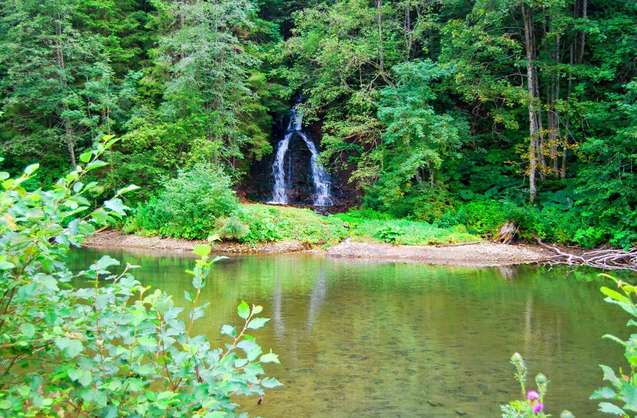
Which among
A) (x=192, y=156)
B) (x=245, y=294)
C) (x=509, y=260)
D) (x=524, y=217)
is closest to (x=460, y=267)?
(x=509, y=260)

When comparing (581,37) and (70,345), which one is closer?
(70,345)

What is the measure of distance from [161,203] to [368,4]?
40.9 ft

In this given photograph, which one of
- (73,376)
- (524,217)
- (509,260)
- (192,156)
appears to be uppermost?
(192,156)

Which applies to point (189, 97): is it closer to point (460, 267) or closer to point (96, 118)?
point (96, 118)

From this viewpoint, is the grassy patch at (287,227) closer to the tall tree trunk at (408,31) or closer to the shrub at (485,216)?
the shrub at (485,216)

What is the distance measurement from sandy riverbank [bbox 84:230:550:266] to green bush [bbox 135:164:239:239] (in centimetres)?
49

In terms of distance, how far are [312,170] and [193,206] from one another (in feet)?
24.1

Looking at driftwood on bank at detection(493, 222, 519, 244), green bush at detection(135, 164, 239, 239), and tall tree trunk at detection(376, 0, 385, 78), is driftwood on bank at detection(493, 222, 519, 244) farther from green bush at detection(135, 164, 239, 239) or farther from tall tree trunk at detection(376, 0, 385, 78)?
green bush at detection(135, 164, 239, 239)

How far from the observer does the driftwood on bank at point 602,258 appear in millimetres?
13695

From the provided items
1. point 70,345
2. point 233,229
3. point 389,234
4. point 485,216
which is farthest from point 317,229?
point 70,345

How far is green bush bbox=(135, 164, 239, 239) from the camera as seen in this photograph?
1812cm

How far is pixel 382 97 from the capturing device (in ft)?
68.0

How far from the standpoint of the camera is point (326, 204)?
2298 centimetres

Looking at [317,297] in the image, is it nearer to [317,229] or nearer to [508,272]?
[508,272]
